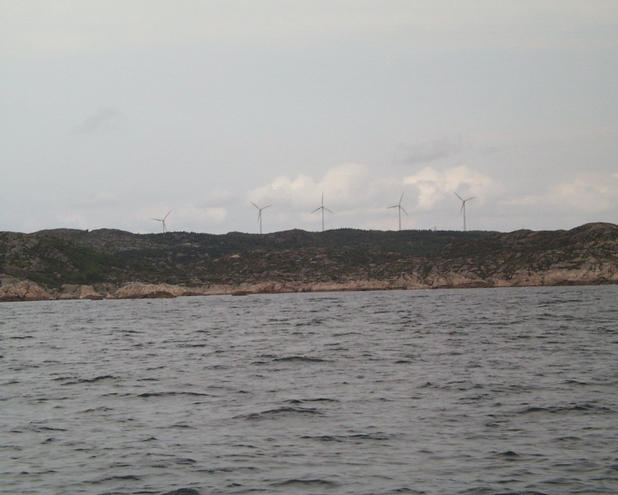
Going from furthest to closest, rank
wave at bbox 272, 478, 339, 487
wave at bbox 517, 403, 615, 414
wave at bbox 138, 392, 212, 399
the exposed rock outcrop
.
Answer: the exposed rock outcrop, wave at bbox 138, 392, 212, 399, wave at bbox 517, 403, 615, 414, wave at bbox 272, 478, 339, 487

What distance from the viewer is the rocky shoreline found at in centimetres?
16112

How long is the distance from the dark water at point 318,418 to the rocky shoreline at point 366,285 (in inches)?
4883

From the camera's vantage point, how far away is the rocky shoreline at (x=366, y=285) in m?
161

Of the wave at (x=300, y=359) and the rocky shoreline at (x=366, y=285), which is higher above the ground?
the rocky shoreline at (x=366, y=285)

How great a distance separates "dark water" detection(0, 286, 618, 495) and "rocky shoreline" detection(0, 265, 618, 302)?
124m

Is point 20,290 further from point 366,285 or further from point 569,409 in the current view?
point 569,409

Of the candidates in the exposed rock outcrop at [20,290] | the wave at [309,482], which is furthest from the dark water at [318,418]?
the exposed rock outcrop at [20,290]

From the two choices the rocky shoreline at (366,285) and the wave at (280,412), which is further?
the rocky shoreline at (366,285)

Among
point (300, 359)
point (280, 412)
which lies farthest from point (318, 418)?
point (300, 359)

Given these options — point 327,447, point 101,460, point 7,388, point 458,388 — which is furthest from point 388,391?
point 7,388

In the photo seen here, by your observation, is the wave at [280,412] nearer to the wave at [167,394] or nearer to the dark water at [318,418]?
the dark water at [318,418]

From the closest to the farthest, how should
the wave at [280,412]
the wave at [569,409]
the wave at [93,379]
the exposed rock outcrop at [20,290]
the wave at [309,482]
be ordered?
the wave at [309,482] → the wave at [569,409] → the wave at [280,412] → the wave at [93,379] → the exposed rock outcrop at [20,290]

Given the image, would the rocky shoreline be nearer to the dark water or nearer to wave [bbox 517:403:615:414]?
the dark water

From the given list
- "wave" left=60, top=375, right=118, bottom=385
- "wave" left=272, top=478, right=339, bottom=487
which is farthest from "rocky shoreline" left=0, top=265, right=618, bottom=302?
"wave" left=272, top=478, right=339, bottom=487
